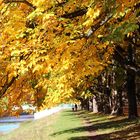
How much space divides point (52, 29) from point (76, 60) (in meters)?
0.98

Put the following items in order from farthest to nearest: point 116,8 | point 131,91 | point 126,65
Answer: point 131,91 → point 126,65 → point 116,8

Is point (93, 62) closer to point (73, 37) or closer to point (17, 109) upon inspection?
point (73, 37)

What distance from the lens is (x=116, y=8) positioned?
816 centimetres

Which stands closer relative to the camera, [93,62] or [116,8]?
[116,8]

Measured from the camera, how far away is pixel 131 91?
37.5m

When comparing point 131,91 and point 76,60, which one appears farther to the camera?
point 131,91

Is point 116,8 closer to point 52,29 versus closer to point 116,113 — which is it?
point 52,29

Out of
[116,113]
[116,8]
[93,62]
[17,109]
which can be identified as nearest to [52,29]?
[93,62]

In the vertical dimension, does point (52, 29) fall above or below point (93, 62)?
above

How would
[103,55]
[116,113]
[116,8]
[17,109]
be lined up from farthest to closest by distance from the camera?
[116,113]
[17,109]
[103,55]
[116,8]

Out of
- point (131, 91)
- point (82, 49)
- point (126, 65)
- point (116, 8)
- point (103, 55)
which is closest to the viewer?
point (116, 8)

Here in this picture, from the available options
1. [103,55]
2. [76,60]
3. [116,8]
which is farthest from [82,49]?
[103,55]

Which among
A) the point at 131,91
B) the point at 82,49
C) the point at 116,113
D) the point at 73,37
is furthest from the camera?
the point at 116,113

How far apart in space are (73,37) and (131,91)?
91.1 ft
